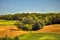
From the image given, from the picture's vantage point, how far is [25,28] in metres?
13.3

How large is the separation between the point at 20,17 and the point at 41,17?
183 centimetres

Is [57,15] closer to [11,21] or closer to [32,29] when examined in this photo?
[32,29]

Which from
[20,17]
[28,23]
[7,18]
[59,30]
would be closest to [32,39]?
[59,30]

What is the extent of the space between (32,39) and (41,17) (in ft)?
21.9

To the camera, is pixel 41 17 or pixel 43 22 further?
pixel 41 17

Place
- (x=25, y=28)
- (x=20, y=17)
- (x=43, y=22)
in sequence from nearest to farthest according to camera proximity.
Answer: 1. (x=25, y=28)
2. (x=43, y=22)
3. (x=20, y=17)

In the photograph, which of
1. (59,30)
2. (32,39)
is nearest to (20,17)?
(59,30)

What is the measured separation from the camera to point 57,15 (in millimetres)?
14367

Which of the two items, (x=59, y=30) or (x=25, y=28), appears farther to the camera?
(x=25, y=28)

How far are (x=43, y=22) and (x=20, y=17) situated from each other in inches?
93.4

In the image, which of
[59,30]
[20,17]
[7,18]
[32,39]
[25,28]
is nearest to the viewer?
[32,39]

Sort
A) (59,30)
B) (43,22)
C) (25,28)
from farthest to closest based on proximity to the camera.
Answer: (43,22)
(25,28)
(59,30)

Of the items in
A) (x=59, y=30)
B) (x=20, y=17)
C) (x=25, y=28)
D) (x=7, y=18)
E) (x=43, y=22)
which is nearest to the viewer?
(x=59, y=30)

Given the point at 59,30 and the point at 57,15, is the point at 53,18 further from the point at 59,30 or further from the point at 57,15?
the point at 59,30
